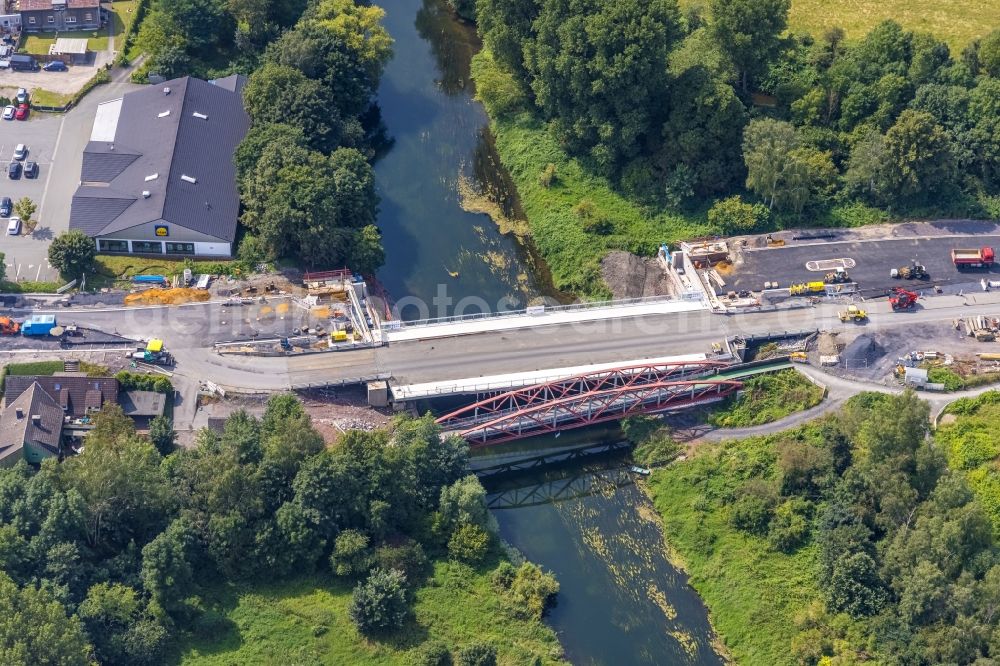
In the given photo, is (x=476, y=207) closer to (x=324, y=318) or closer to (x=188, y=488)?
(x=324, y=318)

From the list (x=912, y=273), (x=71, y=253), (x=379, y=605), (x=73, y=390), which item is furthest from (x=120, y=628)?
(x=912, y=273)

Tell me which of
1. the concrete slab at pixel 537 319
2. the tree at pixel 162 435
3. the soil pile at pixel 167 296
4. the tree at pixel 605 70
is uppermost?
the tree at pixel 605 70

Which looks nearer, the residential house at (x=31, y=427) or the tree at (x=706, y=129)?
the residential house at (x=31, y=427)

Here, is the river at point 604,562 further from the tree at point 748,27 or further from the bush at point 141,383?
the tree at point 748,27

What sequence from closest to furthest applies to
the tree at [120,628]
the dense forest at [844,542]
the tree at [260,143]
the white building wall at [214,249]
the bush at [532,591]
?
1. the tree at [120,628]
2. the dense forest at [844,542]
3. the bush at [532,591]
4. the white building wall at [214,249]
5. the tree at [260,143]

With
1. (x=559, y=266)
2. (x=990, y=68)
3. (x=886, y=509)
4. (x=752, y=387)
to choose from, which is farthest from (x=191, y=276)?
(x=990, y=68)

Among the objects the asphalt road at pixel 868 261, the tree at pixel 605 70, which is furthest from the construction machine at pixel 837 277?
the tree at pixel 605 70
